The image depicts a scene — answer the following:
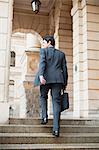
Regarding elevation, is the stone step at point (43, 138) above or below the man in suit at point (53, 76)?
below

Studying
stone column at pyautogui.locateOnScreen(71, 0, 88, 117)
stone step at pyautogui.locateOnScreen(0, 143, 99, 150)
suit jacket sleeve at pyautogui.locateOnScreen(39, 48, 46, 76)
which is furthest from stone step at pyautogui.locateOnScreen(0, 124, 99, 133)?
stone column at pyautogui.locateOnScreen(71, 0, 88, 117)

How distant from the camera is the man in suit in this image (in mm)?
5189

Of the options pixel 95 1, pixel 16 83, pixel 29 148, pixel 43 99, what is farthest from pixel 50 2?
pixel 16 83

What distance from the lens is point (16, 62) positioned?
28609mm

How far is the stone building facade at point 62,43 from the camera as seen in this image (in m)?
6.38

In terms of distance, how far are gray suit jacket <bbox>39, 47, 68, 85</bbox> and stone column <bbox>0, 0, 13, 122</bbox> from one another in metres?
1.25

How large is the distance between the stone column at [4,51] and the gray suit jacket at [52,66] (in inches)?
49.3

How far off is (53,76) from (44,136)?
1177 mm

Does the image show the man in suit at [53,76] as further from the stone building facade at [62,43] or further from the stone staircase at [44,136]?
the stone building facade at [62,43]

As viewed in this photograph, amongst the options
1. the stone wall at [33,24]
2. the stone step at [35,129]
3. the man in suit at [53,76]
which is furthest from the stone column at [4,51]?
the stone wall at [33,24]

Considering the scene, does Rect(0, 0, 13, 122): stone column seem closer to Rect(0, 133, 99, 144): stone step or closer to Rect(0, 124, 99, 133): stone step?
Rect(0, 124, 99, 133): stone step

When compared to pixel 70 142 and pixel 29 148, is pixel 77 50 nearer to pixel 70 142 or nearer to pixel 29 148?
pixel 70 142

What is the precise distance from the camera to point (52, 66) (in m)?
5.35

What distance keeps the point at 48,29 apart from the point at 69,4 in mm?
2586
